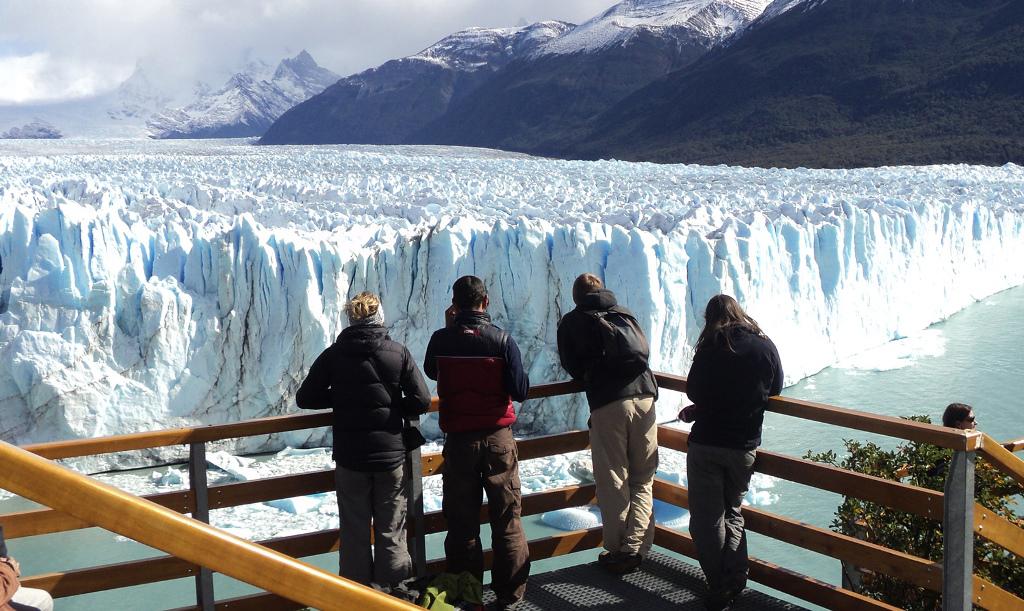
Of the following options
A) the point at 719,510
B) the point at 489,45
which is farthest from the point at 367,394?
the point at 489,45

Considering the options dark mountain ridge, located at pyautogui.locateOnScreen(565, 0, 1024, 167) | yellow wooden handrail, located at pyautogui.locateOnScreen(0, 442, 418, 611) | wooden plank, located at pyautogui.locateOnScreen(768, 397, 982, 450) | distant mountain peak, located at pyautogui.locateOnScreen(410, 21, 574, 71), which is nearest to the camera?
yellow wooden handrail, located at pyautogui.locateOnScreen(0, 442, 418, 611)

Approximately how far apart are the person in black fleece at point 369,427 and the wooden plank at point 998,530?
57.5 inches

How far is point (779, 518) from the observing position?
2600 millimetres

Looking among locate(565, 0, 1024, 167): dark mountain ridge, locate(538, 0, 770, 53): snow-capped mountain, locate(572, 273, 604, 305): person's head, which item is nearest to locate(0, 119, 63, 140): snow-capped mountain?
locate(538, 0, 770, 53): snow-capped mountain

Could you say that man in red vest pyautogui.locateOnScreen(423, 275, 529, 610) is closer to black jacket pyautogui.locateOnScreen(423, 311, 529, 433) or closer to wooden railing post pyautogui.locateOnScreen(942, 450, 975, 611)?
black jacket pyautogui.locateOnScreen(423, 311, 529, 433)

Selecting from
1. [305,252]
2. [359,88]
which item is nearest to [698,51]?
[359,88]

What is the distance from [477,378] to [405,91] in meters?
73.0

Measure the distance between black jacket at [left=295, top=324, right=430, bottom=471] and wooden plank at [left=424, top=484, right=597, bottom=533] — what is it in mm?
322

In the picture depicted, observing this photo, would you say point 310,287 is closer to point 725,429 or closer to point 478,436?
point 478,436

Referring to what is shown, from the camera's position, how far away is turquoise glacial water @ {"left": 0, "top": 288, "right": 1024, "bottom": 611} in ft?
17.0

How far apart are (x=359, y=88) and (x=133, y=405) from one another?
70.7 metres

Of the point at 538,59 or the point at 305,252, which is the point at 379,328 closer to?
the point at 305,252

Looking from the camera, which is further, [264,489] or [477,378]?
[477,378]

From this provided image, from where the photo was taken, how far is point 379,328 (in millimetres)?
2543
